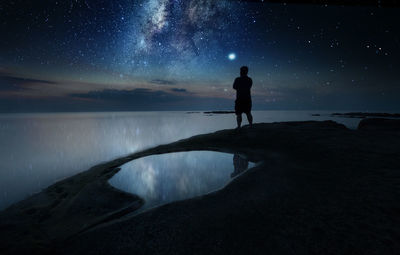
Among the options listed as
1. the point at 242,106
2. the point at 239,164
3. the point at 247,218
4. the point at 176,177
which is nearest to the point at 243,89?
the point at 242,106

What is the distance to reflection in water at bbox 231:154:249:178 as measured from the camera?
4.25m

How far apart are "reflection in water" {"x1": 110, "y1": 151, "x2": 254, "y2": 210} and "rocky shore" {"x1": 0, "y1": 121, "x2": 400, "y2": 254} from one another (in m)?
0.32

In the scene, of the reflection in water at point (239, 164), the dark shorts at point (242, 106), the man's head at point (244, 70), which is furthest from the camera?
the dark shorts at point (242, 106)

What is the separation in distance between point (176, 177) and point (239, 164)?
1.73 m

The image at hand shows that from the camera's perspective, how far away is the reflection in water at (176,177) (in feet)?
10.4

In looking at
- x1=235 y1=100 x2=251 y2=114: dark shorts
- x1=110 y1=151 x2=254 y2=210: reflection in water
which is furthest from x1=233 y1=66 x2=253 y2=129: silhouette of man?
x1=110 y1=151 x2=254 y2=210: reflection in water

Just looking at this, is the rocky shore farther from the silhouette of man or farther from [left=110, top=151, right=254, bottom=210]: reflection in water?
the silhouette of man

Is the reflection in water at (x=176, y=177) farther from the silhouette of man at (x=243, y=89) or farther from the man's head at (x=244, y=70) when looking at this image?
the man's head at (x=244, y=70)

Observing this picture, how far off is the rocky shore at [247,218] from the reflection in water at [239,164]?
454mm

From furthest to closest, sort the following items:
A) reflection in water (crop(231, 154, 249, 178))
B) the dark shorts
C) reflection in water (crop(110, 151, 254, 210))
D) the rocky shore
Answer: the dark shorts < reflection in water (crop(231, 154, 249, 178)) < reflection in water (crop(110, 151, 254, 210)) < the rocky shore

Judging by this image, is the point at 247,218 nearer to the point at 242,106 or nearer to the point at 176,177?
the point at 176,177

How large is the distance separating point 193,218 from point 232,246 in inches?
23.8

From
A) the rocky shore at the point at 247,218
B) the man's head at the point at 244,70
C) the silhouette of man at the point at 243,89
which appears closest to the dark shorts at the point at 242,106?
the silhouette of man at the point at 243,89

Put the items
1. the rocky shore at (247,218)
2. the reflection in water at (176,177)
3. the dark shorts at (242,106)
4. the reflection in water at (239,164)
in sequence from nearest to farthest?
the rocky shore at (247,218)
the reflection in water at (176,177)
the reflection in water at (239,164)
the dark shorts at (242,106)
